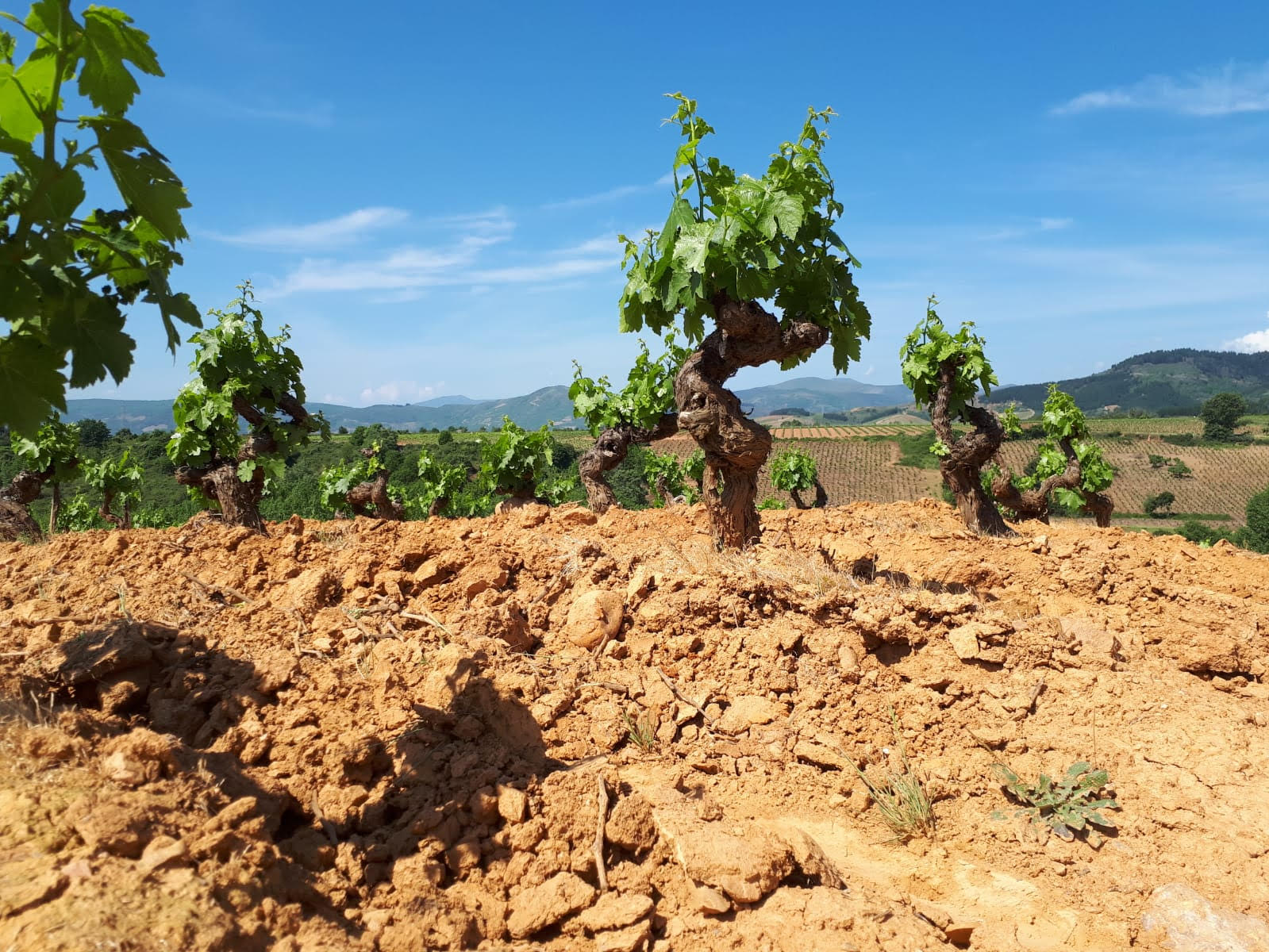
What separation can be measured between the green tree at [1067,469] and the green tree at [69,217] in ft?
48.8

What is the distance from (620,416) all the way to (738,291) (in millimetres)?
6200

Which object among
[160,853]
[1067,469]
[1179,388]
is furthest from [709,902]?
[1179,388]

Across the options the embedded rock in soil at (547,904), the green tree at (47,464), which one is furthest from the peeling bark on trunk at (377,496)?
the embedded rock in soil at (547,904)

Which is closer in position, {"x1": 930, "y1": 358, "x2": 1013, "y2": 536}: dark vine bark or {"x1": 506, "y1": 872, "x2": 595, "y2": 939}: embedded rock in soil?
{"x1": 506, "y1": 872, "x2": 595, "y2": 939}: embedded rock in soil

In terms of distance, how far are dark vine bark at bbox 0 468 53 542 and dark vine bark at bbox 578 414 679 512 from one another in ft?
24.0

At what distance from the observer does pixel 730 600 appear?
4883 mm

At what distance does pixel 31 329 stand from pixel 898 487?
7127 centimetres

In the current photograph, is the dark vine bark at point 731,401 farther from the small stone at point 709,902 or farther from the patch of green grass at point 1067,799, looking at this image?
the small stone at point 709,902

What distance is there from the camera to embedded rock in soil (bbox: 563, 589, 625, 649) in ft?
15.9

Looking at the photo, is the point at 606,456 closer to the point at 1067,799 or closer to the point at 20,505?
the point at 1067,799

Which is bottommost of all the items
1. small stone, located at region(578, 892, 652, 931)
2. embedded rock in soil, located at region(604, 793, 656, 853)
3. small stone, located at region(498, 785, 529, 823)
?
small stone, located at region(578, 892, 652, 931)

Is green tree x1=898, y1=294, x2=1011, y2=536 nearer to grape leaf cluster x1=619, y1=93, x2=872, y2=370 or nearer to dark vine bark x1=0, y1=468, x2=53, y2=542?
→ grape leaf cluster x1=619, y1=93, x2=872, y2=370

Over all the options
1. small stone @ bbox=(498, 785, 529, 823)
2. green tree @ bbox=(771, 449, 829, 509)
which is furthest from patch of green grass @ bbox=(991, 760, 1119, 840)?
green tree @ bbox=(771, 449, 829, 509)

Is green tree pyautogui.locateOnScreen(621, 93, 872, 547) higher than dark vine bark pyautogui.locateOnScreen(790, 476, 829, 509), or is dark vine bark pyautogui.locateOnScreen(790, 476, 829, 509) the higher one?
green tree pyautogui.locateOnScreen(621, 93, 872, 547)
